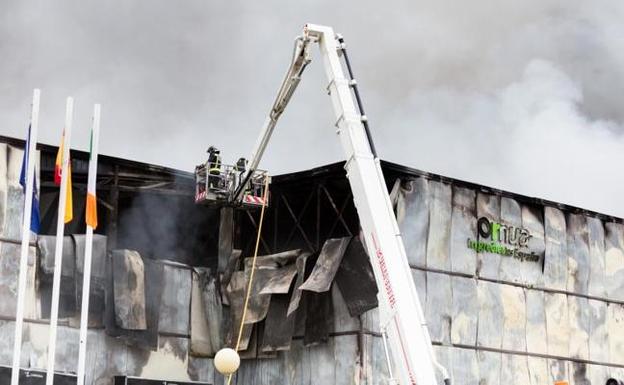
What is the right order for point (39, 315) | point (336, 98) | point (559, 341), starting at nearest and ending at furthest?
point (336, 98), point (39, 315), point (559, 341)

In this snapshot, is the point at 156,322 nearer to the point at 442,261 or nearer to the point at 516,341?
the point at 442,261

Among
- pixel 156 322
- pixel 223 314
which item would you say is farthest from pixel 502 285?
pixel 156 322

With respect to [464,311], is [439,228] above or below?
above

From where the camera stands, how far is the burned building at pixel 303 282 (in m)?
27.9

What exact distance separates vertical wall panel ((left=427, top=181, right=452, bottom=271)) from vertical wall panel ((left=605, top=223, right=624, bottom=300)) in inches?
265

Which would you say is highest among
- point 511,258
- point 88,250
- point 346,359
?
point 511,258

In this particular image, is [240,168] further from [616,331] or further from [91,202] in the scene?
[616,331]

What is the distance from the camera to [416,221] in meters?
29.3

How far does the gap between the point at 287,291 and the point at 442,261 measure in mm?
4595

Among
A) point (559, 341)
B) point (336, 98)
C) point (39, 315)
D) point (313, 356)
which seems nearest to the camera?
point (336, 98)

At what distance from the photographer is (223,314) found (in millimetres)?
30797

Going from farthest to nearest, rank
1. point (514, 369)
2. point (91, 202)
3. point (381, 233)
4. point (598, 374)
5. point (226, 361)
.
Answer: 1. point (598, 374)
2. point (514, 369)
3. point (91, 202)
4. point (226, 361)
5. point (381, 233)

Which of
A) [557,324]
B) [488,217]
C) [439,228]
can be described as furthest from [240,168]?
[557,324]

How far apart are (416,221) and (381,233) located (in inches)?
459
